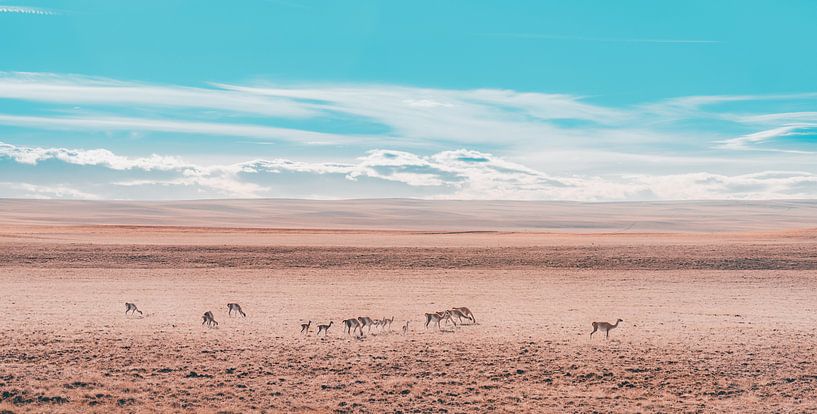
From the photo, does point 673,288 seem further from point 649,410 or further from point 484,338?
point 649,410

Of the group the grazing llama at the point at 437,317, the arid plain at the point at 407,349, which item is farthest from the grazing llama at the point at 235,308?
the grazing llama at the point at 437,317

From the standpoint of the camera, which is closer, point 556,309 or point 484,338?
point 484,338

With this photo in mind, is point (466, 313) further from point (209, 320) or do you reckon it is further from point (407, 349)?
point (209, 320)

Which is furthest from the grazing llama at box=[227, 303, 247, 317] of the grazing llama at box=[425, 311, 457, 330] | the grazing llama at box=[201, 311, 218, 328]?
the grazing llama at box=[425, 311, 457, 330]

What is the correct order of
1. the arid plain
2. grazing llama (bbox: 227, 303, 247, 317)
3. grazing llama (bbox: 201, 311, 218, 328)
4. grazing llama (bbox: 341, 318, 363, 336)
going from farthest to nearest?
grazing llama (bbox: 227, 303, 247, 317)
grazing llama (bbox: 201, 311, 218, 328)
grazing llama (bbox: 341, 318, 363, 336)
the arid plain

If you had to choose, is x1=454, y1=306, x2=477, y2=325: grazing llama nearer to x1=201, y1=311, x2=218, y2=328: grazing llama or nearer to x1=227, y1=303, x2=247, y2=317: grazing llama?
x1=227, y1=303, x2=247, y2=317: grazing llama

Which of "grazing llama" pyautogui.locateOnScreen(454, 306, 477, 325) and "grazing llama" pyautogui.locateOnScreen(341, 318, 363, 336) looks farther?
"grazing llama" pyautogui.locateOnScreen(454, 306, 477, 325)

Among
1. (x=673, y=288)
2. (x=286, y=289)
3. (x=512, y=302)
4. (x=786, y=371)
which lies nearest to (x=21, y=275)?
(x=286, y=289)

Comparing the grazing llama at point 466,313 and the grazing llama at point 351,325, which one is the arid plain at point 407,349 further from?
the grazing llama at point 466,313


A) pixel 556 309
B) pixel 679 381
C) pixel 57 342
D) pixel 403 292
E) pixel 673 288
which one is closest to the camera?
pixel 679 381

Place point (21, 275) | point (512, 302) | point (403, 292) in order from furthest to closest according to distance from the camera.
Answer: point (21, 275) < point (403, 292) < point (512, 302)

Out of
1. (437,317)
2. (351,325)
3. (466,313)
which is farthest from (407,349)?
(466,313)

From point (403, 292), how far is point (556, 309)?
877 cm

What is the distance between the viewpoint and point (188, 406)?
52.5ft
